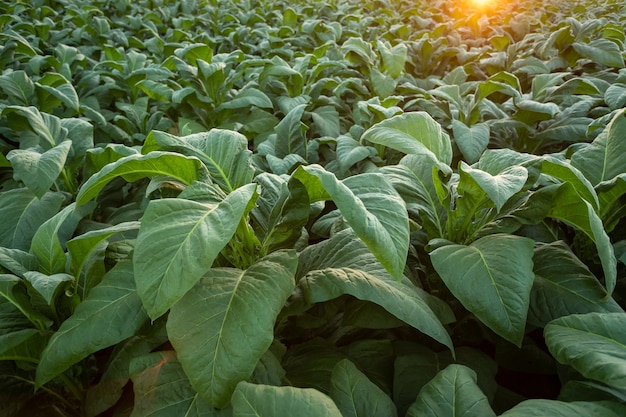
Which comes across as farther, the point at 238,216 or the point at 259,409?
the point at 238,216

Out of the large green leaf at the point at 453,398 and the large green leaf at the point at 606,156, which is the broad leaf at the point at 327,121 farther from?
the large green leaf at the point at 453,398

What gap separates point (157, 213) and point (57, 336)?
44cm

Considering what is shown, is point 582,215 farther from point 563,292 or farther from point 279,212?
point 279,212

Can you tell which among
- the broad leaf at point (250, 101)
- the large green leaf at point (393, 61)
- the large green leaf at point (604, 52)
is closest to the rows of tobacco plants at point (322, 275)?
the broad leaf at point (250, 101)

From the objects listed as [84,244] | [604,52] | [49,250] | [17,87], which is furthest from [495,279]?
[17,87]

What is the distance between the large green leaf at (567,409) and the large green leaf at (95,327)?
899mm

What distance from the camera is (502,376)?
174 cm

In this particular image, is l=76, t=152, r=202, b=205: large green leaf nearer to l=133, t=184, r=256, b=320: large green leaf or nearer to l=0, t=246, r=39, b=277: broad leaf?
l=133, t=184, r=256, b=320: large green leaf

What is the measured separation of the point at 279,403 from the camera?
0.95 meters

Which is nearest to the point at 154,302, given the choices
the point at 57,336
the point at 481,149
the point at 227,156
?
the point at 57,336

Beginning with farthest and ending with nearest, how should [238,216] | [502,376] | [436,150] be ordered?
[502,376], [436,150], [238,216]

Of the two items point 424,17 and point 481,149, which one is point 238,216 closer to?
point 481,149

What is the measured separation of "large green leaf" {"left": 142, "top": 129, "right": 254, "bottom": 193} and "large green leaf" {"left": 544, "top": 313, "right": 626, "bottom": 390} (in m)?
0.91

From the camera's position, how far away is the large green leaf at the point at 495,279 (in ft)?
3.75
